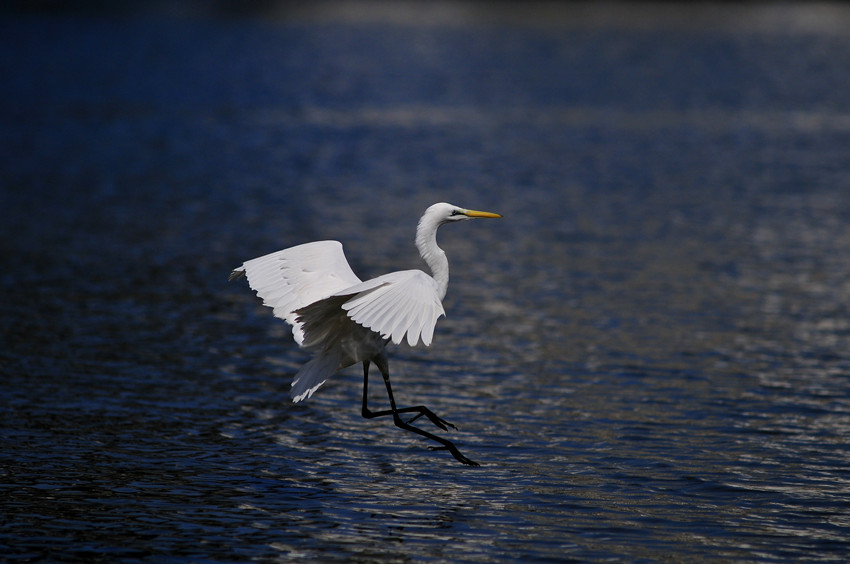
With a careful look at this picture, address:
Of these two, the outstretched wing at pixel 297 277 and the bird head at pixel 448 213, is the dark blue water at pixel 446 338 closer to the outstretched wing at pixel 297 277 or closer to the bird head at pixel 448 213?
the outstretched wing at pixel 297 277

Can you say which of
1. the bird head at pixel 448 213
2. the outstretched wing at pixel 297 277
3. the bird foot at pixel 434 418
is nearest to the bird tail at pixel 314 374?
the outstretched wing at pixel 297 277

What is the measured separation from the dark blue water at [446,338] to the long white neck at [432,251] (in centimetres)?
151

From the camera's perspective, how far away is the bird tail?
886 centimetres

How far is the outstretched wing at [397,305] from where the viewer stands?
24.7ft

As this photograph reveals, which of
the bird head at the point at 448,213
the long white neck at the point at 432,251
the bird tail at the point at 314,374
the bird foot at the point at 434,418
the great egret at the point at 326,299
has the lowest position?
the bird foot at the point at 434,418

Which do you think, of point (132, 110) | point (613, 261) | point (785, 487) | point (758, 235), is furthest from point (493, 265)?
point (132, 110)

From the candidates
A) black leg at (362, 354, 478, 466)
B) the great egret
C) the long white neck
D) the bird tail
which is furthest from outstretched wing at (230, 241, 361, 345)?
black leg at (362, 354, 478, 466)

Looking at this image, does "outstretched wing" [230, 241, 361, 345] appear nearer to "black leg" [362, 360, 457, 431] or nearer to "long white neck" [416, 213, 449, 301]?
"long white neck" [416, 213, 449, 301]

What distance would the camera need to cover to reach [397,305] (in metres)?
7.72

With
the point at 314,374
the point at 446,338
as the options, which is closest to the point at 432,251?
the point at 314,374

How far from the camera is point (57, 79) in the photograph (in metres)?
42.6

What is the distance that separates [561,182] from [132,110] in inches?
610

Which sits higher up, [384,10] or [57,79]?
[384,10]

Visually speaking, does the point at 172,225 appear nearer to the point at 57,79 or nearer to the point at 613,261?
the point at 613,261
